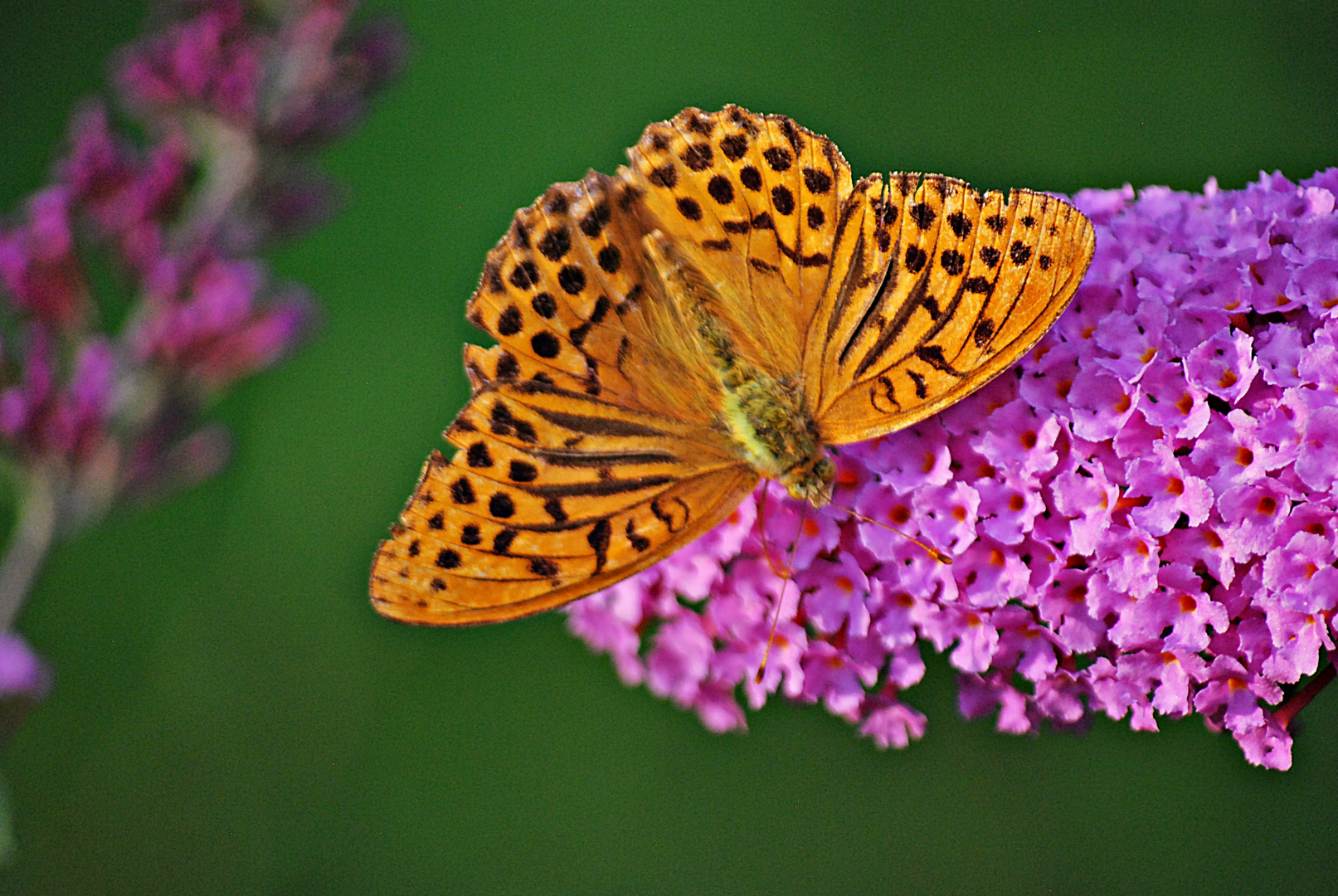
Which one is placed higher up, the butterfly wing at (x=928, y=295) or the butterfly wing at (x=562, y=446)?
the butterfly wing at (x=928, y=295)

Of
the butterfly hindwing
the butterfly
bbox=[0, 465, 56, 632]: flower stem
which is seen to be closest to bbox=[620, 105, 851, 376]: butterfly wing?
the butterfly

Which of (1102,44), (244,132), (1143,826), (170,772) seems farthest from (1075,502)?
(1102,44)

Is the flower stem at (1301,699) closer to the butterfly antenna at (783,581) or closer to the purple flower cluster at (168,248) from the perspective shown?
the butterfly antenna at (783,581)

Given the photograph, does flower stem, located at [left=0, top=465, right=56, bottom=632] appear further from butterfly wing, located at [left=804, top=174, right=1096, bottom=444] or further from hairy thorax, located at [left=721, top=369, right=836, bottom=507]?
butterfly wing, located at [left=804, top=174, right=1096, bottom=444]

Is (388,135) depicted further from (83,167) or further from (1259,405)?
(1259,405)

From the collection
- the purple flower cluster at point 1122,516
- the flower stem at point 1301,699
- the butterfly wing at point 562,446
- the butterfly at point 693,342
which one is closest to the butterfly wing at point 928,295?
the butterfly at point 693,342

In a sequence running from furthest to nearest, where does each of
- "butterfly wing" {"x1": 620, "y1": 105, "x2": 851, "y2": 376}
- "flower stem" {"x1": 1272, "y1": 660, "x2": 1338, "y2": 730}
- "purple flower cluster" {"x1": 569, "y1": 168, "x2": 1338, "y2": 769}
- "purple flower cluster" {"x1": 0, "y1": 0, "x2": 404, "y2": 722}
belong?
1. "purple flower cluster" {"x1": 0, "y1": 0, "x2": 404, "y2": 722}
2. "butterfly wing" {"x1": 620, "y1": 105, "x2": 851, "y2": 376}
3. "flower stem" {"x1": 1272, "y1": 660, "x2": 1338, "y2": 730}
4. "purple flower cluster" {"x1": 569, "y1": 168, "x2": 1338, "y2": 769}
